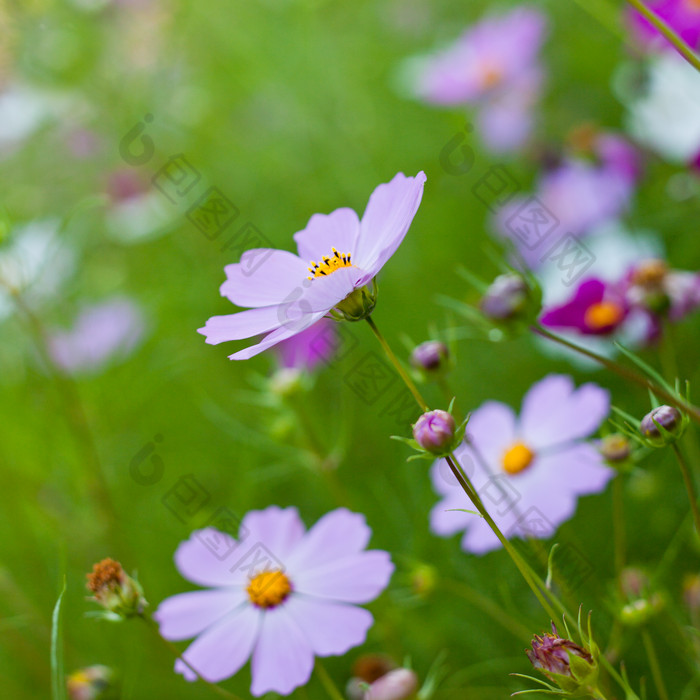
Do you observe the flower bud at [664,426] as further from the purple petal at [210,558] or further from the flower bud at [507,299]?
the purple petal at [210,558]

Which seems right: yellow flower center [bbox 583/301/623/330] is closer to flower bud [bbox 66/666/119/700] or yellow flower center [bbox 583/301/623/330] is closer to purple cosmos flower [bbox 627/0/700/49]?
purple cosmos flower [bbox 627/0/700/49]

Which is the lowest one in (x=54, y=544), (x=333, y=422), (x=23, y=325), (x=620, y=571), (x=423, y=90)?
(x=620, y=571)

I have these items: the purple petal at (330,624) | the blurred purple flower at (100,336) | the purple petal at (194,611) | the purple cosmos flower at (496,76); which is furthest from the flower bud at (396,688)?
the purple cosmos flower at (496,76)

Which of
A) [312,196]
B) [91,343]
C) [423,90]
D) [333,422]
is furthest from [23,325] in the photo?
[423,90]

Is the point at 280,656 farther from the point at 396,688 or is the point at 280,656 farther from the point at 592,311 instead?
the point at 592,311

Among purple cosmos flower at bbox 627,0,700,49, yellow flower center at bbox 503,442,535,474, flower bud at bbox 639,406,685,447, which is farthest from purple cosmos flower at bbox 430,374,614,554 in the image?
purple cosmos flower at bbox 627,0,700,49

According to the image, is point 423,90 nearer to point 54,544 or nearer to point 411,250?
point 411,250

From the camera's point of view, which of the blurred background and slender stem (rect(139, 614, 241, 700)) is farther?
the blurred background
